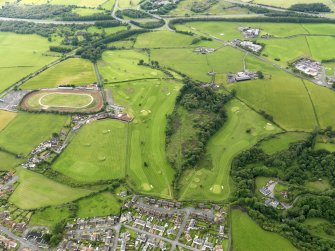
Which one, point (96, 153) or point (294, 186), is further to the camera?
point (96, 153)

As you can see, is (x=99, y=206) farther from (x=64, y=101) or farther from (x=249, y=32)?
(x=249, y=32)

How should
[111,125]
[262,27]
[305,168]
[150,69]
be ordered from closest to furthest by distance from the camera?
[305,168], [111,125], [150,69], [262,27]

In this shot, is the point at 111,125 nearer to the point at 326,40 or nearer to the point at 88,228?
the point at 88,228

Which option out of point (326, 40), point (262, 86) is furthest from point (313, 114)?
point (326, 40)

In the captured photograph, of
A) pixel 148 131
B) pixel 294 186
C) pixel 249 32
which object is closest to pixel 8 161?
pixel 148 131

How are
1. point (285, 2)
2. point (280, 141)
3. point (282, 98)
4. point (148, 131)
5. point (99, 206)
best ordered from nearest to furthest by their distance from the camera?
point (99, 206) → point (280, 141) → point (148, 131) → point (282, 98) → point (285, 2)

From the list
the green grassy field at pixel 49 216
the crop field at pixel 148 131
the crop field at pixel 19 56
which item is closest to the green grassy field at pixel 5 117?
the crop field at pixel 19 56

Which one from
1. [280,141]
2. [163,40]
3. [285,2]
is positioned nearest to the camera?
[280,141]
